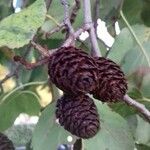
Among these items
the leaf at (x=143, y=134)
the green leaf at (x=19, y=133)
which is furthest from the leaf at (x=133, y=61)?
the green leaf at (x=19, y=133)

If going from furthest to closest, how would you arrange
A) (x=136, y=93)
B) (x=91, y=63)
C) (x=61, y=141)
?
(x=61, y=141) → (x=136, y=93) → (x=91, y=63)

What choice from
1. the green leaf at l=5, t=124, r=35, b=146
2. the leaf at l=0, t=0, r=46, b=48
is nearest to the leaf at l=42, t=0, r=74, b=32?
the leaf at l=0, t=0, r=46, b=48

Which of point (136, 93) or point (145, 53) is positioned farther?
point (145, 53)

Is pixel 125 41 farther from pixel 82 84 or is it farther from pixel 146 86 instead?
pixel 82 84

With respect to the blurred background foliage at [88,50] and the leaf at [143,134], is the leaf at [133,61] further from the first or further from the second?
the leaf at [143,134]

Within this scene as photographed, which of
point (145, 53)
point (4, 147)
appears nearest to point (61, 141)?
point (4, 147)

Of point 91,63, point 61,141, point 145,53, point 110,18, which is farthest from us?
point 110,18

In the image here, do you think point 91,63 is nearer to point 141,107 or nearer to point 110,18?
point 141,107
